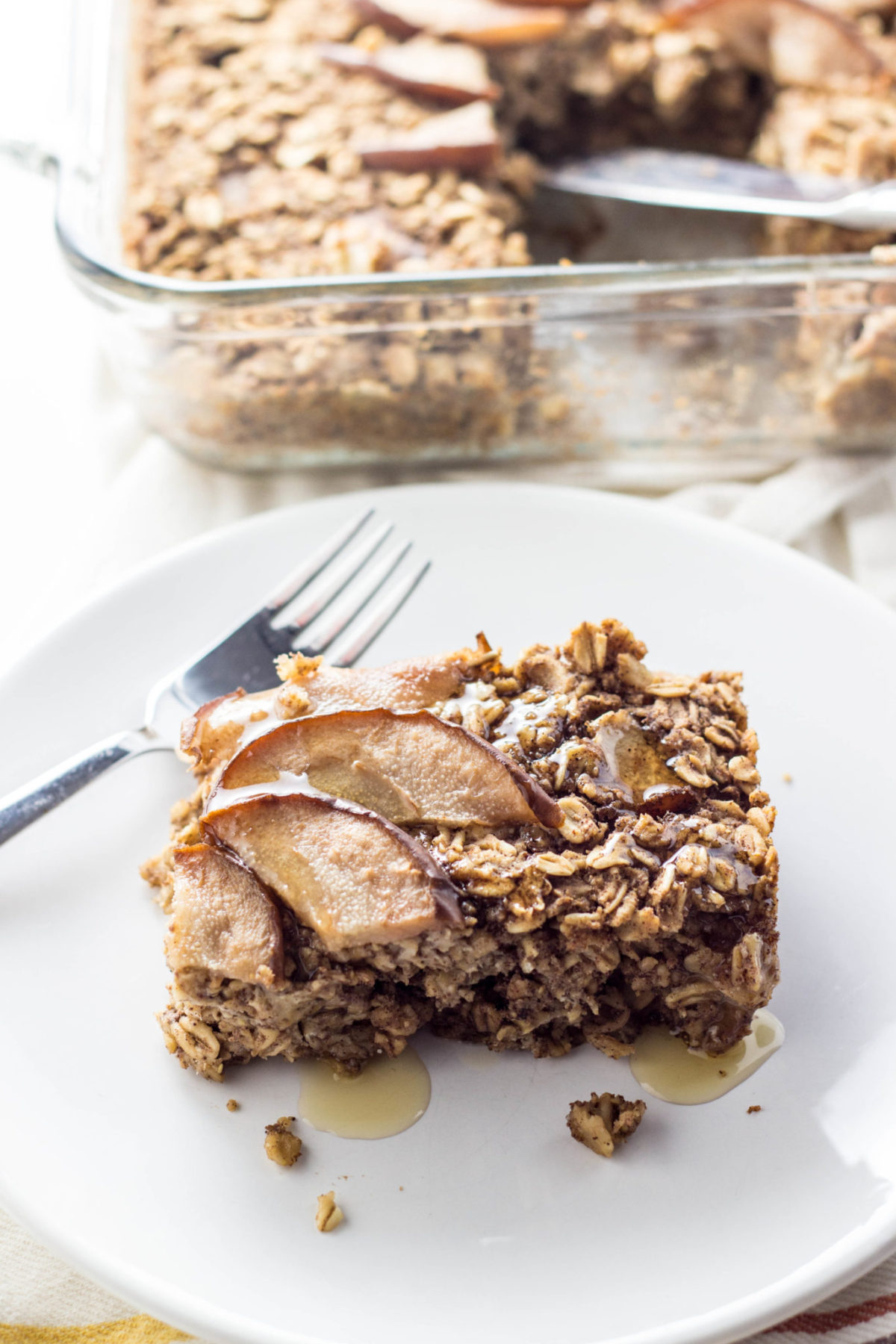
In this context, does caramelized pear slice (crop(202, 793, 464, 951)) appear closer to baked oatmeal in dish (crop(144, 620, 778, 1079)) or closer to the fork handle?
baked oatmeal in dish (crop(144, 620, 778, 1079))

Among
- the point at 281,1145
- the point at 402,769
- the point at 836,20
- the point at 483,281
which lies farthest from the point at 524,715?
the point at 836,20

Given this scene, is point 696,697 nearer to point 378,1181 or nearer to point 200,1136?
point 378,1181

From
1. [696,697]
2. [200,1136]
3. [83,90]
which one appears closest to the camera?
[200,1136]

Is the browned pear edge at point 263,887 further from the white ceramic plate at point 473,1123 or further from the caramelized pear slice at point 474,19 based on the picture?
the caramelized pear slice at point 474,19

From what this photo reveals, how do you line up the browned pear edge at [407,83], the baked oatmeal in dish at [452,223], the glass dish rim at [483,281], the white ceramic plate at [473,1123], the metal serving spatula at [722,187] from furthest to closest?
the browned pear edge at [407,83], the metal serving spatula at [722,187], the baked oatmeal in dish at [452,223], the glass dish rim at [483,281], the white ceramic plate at [473,1123]

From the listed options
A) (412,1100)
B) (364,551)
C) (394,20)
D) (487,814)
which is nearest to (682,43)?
(394,20)

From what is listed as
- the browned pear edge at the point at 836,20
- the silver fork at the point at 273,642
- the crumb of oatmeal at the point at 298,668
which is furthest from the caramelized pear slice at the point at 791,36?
the crumb of oatmeal at the point at 298,668

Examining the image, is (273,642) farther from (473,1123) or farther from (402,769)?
(473,1123)
